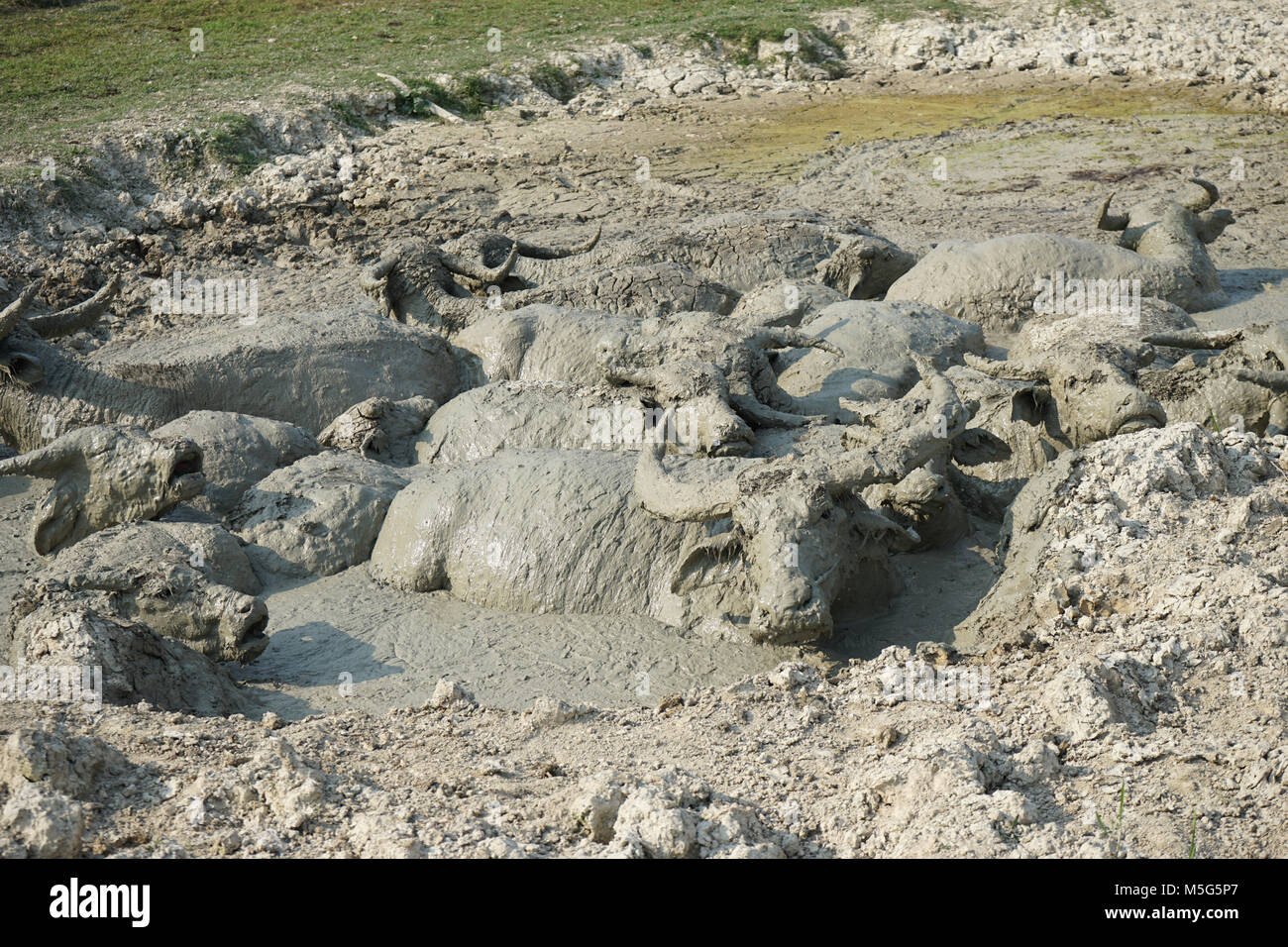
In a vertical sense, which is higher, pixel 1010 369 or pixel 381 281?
pixel 1010 369

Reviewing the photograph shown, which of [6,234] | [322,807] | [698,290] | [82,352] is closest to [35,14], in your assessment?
[6,234]

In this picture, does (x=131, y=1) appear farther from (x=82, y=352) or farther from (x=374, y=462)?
(x=374, y=462)

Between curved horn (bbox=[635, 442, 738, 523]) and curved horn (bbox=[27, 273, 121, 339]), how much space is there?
478 centimetres

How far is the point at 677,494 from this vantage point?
6.20m

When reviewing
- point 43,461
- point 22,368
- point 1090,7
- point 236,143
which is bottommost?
point 22,368

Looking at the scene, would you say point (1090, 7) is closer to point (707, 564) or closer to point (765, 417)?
point (765, 417)

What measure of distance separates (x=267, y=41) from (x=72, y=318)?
9.49 meters

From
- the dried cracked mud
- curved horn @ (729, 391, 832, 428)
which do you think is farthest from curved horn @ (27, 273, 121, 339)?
curved horn @ (729, 391, 832, 428)

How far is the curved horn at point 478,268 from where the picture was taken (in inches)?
405

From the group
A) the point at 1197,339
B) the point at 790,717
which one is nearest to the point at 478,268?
the point at 1197,339

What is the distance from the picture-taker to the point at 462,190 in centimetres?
1364

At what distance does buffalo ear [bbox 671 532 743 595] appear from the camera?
6.04 meters

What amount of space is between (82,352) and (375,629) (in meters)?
5.34

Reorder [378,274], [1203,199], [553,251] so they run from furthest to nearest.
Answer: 1. [1203,199]
2. [553,251]
3. [378,274]
